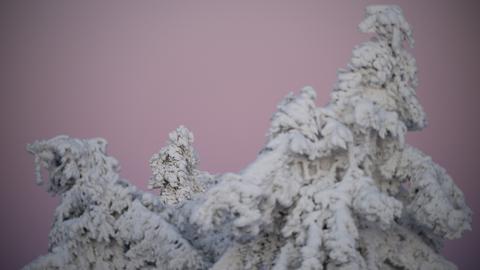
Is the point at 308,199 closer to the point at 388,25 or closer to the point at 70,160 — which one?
the point at 388,25

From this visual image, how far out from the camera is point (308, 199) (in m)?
5.73

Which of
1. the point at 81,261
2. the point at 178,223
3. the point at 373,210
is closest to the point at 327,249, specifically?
the point at 373,210

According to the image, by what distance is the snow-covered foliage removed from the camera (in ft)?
17.5

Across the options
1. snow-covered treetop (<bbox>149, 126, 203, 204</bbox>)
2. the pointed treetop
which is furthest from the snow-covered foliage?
snow-covered treetop (<bbox>149, 126, 203, 204</bbox>)

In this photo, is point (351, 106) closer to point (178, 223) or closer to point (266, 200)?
point (266, 200)

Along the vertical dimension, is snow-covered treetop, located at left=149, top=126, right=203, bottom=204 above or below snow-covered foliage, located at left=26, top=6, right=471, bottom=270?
above

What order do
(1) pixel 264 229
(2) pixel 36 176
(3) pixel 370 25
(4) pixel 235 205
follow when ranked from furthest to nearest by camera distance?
(2) pixel 36 176
(3) pixel 370 25
(1) pixel 264 229
(4) pixel 235 205

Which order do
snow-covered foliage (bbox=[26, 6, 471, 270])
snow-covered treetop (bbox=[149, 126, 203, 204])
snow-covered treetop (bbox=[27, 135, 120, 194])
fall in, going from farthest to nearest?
snow-covered treetop (bbox=[149, 126, 203, 204])
snow-covered treetop (bbox=[27, 135, 120, 194])
snow-covered foliage (bbox=[26, 6, 471, 270])

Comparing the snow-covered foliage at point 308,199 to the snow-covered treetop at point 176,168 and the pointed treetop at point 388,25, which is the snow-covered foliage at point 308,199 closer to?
the pointed treetop at point 388,25

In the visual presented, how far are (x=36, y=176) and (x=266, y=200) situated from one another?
119 inches

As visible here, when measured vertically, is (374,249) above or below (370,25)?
below

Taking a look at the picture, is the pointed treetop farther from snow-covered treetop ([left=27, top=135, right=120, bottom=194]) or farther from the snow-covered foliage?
snow-covered treetop ([left=27, top=135, right=120, bottom=194])

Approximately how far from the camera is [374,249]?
605cm

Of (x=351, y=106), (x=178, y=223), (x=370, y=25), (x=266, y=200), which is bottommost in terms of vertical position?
(x=266, y=200)
